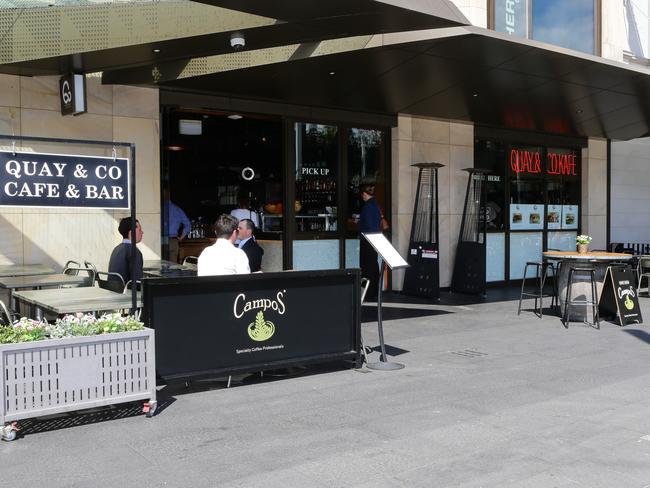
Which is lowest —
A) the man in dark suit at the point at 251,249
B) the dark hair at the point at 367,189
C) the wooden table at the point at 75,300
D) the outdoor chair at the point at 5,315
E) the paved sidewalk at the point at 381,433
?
the paved sidewalk at the point at 381,433

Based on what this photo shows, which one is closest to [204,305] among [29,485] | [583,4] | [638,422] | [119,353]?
[119,353]

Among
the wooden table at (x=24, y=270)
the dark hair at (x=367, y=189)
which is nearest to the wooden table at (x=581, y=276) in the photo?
the dark hair at (x=367, y=189)

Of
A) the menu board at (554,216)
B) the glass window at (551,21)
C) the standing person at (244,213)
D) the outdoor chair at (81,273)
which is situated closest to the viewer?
the outdoor chair at (81,273)

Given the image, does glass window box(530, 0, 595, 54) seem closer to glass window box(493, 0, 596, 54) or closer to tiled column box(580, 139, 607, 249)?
glass window box(493, 0, 596, 54)

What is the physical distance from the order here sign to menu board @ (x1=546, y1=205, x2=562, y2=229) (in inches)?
491

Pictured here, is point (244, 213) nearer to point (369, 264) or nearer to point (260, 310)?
point (369, 264)

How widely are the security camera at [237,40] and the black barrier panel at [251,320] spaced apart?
2.77m

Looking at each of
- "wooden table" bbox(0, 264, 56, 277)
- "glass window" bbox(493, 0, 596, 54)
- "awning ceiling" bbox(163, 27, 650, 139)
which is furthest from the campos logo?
"glass window" bbox(493, 0, 596, 54)

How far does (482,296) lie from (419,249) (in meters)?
1.56

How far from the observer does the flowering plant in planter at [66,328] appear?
5.09 metres

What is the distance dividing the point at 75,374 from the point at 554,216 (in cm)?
1358

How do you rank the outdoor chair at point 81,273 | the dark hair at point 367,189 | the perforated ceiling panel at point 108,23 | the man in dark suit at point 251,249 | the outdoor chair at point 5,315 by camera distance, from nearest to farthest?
the outdoor chair at point 5,315 < the perforated ceiling panel at point 108,23 < the outdoor chair at point 81,273 < the man in dark suit at point 251,249 < the dark hair at point 367,189

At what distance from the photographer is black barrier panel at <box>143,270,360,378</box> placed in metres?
5.91

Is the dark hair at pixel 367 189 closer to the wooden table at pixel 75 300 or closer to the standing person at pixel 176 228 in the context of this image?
the standing person at pixel 176 228
